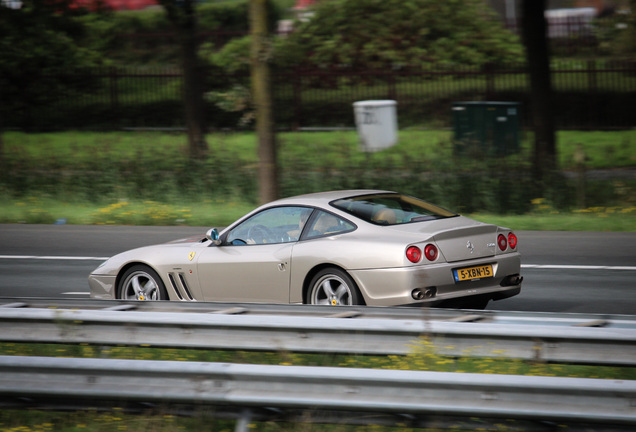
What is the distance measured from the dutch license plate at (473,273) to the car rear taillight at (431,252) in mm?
247

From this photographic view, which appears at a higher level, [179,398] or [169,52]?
[169,52]

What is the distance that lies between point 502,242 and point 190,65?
15.1m

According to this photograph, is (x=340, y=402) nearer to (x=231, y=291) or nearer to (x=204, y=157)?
(x=231, y=291)

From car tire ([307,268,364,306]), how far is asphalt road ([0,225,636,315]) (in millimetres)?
1966

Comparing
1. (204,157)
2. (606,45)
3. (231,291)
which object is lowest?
(231,291)

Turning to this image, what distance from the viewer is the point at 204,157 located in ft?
62.5

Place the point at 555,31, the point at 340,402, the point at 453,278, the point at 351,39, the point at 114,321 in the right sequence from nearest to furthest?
the point at 340,402
the point at 114,321
the point at 453,278
the point at 351,39
the point at 555,31

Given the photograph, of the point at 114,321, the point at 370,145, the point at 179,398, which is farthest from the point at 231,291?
the point at 370,145

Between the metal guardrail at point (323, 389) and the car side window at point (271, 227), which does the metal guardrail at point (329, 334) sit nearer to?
the metal guardrail at point (323, 389)

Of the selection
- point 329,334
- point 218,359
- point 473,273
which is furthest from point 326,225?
point 329,334

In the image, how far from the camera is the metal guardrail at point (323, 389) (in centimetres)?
409

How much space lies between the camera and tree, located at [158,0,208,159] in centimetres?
2147

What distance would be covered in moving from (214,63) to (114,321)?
28207mm

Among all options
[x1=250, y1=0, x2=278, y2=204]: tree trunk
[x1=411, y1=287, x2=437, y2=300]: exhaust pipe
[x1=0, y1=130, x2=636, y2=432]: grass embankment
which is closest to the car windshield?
[x1=411, y1=287, x2=437, y2=300]: exhaust pipe
